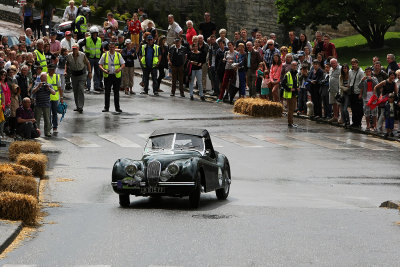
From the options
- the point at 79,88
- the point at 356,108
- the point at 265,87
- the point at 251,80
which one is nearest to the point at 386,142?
the point at 356,108

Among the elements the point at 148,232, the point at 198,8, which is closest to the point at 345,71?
the point at 148,232

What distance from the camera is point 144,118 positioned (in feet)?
105

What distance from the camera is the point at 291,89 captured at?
3084cm

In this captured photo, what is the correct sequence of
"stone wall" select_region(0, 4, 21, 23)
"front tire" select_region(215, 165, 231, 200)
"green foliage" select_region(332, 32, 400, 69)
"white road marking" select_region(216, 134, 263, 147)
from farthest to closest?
1. "stone wall" select_region(0, 4, 21, 23)
2. "green foliage" select_region(332, 32, 400, 69)
3. "white road marking" select_region(216, 134, 263, 147)
4. "front tire" select_region(215, 165, 231, 200)

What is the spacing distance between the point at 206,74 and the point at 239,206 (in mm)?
21529

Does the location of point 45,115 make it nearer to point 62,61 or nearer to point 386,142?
point 62,61

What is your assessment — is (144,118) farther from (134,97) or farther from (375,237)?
(375,237)

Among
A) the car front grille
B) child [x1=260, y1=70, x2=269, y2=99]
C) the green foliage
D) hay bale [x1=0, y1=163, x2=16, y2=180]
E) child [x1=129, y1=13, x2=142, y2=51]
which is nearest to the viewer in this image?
the car front grille

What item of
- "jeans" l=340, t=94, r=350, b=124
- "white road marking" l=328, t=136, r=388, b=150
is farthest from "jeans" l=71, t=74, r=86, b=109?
"white road marking" l=328, t=136, r=388, b=150

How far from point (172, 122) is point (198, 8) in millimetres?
28883

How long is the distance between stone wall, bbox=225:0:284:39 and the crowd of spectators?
1681 centimetres

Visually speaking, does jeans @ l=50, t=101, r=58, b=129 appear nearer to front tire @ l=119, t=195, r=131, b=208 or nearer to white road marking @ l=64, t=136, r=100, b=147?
white road marking @ l=64, t=136, r=100, b=147

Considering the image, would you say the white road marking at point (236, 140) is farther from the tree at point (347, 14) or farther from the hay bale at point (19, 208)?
the tree at point (347, 14)

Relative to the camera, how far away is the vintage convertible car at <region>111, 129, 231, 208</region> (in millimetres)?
16750
